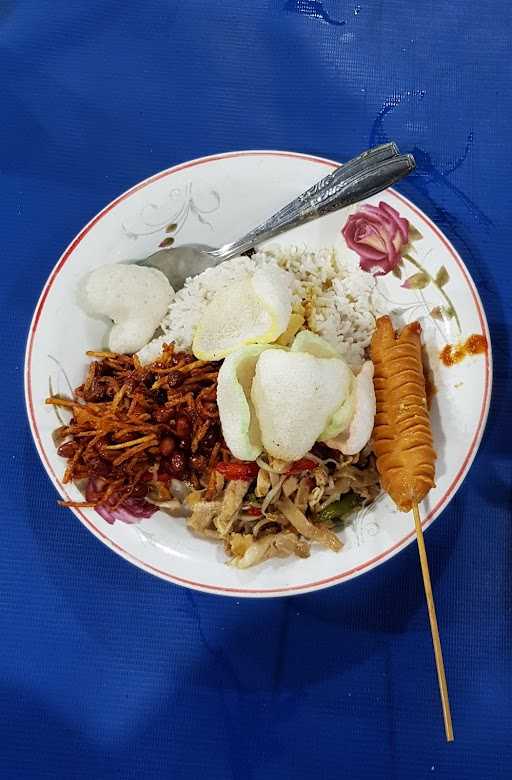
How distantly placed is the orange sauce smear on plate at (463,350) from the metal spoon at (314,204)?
45cm

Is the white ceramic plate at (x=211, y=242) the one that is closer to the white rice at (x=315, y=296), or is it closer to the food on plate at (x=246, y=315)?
the white rice at (x=315, y=296)

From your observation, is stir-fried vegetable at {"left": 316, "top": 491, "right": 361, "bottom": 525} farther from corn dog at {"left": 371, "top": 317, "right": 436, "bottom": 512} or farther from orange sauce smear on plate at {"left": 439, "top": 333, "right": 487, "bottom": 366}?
orange sauce smear on plate at {"left": 439, "top": 333, "right": 487, "bottom": 366}

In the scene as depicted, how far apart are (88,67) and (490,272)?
147 cm

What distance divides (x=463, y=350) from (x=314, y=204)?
548 mm

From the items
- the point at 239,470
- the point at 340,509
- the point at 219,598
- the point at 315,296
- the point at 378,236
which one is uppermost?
the point at 378,236

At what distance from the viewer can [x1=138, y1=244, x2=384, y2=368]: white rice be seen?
1.91m

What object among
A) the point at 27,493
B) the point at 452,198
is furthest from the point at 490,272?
the point at 27,493

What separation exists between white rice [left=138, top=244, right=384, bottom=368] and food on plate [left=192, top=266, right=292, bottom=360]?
72mm

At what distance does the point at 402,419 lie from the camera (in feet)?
5.55

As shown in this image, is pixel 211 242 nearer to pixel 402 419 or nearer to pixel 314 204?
pixel 314 204

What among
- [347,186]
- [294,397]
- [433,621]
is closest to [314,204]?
[347,186]

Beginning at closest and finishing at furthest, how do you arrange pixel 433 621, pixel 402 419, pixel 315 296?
pixel 433 621 → pixel 402 419 → pixel 315 296

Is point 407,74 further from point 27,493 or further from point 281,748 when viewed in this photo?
point 281,748


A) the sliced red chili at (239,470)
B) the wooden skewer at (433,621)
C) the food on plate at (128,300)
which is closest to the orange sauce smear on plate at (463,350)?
the wooden skewer at (433,621)
